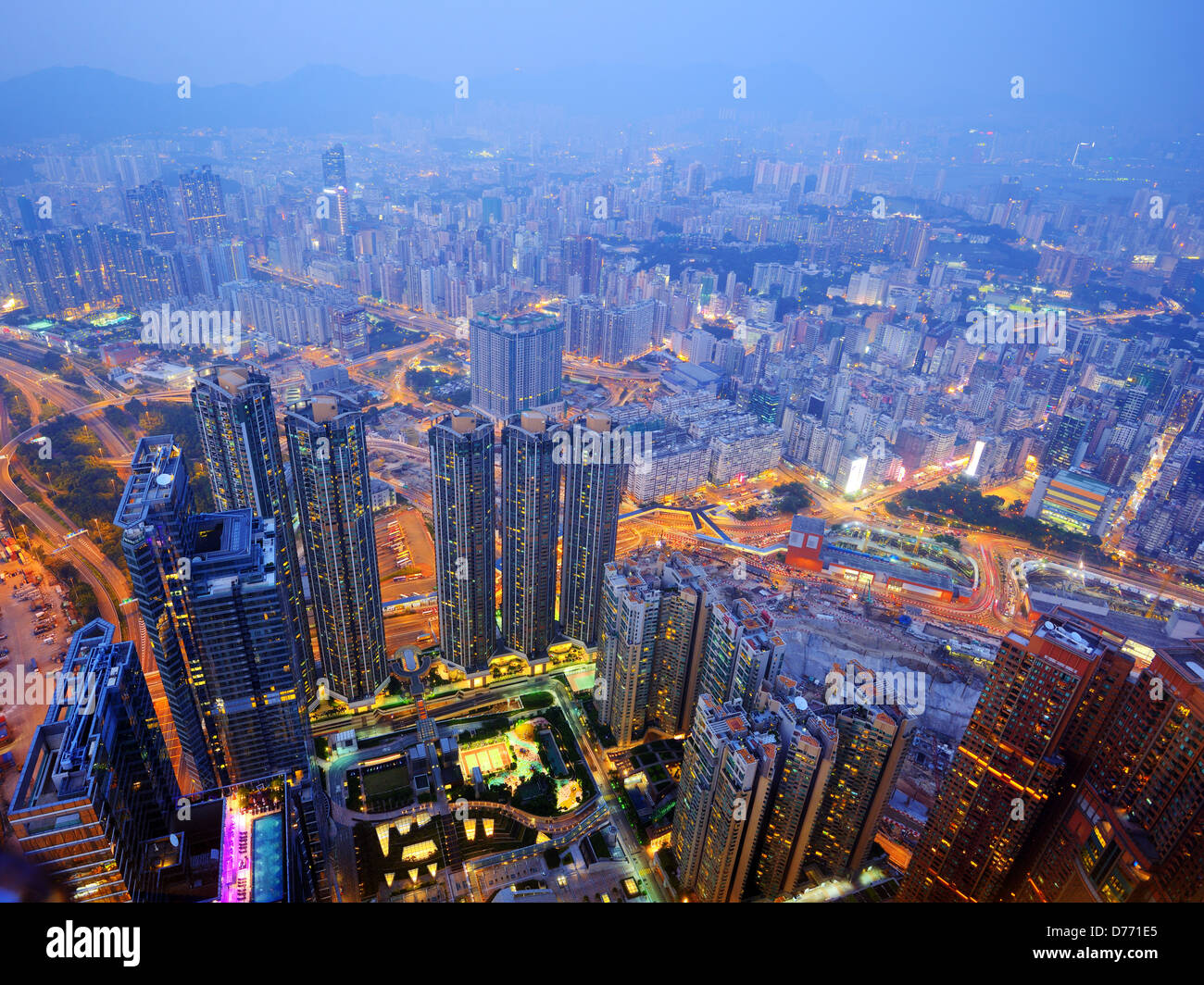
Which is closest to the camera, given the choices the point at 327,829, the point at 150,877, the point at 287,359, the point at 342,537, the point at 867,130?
the point at 150,877

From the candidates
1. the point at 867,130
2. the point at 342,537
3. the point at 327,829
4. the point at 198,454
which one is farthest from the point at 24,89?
the point at 867,130

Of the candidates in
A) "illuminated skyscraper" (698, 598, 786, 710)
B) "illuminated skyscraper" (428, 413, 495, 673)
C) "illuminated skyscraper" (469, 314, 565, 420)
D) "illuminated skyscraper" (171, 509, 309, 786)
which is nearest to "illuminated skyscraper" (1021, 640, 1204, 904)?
"illuminated skyscraper" (698, 598, 786, 710)

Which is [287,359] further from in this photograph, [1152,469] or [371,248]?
[1152,469]

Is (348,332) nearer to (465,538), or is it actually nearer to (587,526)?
(465,538)

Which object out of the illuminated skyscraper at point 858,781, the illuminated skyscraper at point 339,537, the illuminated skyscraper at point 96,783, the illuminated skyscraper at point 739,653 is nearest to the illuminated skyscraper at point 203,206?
the illuminated skyscraper at point 339,537

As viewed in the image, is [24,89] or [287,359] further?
[24,89]

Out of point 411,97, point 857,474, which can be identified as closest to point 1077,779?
point 857,474
